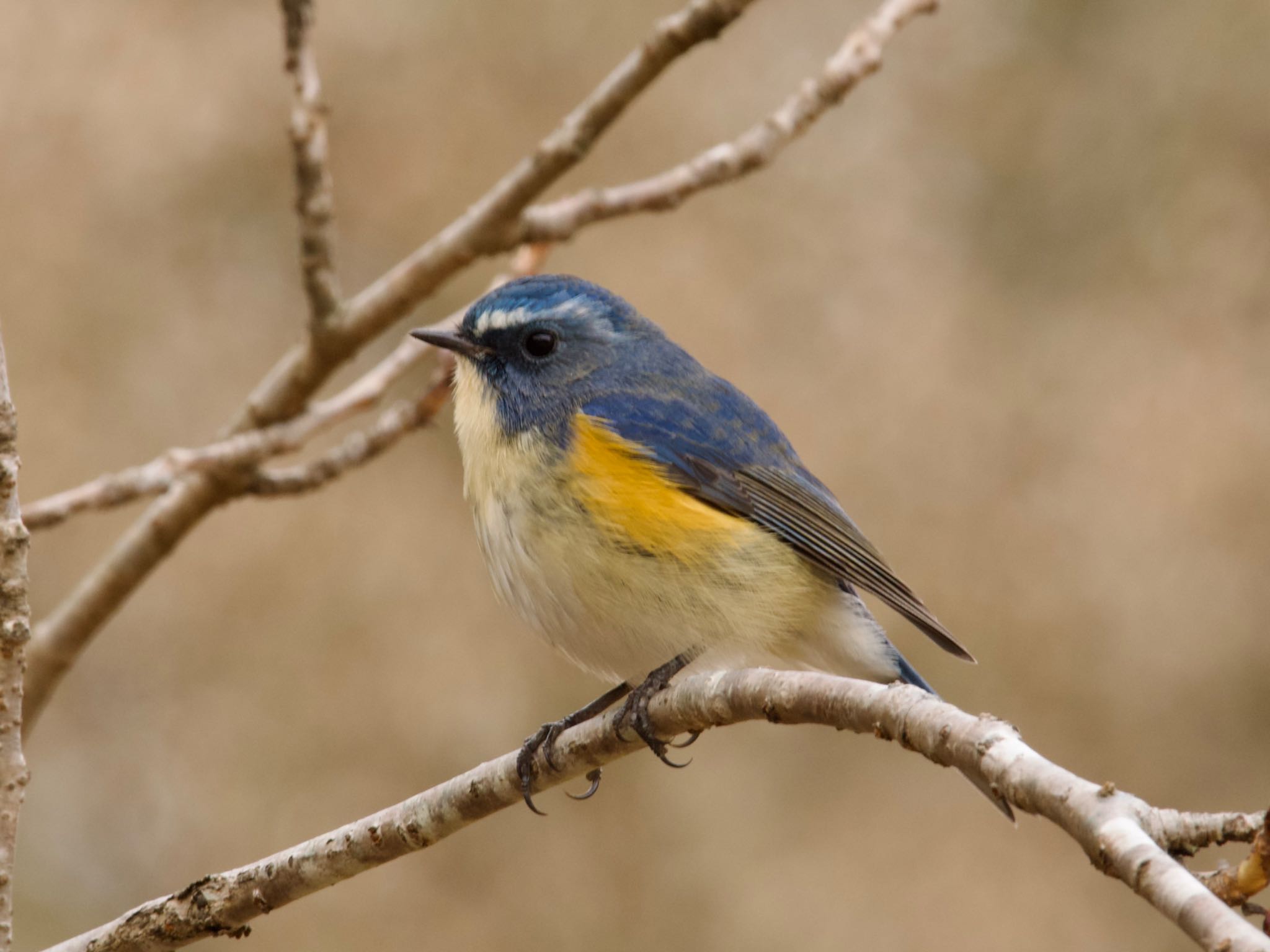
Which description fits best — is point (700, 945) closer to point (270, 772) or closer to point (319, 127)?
point (270, 772)

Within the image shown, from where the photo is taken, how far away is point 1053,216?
712 cm

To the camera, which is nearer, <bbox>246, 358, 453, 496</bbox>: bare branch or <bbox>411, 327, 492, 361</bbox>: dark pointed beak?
<bbox>411, 327, 492, 361</bbox>: dark pointed beak

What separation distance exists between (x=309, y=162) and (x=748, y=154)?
1.14 metres

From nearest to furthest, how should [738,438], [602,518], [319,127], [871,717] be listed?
[871,717] < [602,518] < [319,127] < [738,438]

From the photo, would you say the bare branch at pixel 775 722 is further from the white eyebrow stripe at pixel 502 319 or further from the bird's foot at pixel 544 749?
the white eyebrow stripe at pixel 502 319

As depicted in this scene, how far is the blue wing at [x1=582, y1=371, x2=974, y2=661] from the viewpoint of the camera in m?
3.51

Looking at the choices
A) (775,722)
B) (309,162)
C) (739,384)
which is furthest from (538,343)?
(739,384)

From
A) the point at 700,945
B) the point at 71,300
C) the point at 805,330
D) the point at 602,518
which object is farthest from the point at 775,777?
the point at 71,300

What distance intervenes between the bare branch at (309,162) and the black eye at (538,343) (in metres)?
0.52

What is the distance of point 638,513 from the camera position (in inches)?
126

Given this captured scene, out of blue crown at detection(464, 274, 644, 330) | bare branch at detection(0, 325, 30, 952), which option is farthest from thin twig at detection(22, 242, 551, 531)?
bare branch at detection(0, 325, 30, 952)

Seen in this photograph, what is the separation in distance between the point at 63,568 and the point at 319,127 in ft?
11.6

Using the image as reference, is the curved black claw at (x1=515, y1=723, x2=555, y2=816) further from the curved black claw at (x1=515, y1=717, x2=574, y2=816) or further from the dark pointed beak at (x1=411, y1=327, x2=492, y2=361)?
the dark pointed beak at (x1=411, y1=327, x2=492, y2=361)

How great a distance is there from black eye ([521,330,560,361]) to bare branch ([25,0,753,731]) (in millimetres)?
250
